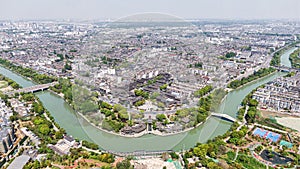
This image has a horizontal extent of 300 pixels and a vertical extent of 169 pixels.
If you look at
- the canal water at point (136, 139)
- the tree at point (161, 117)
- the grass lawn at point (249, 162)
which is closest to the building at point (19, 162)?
the canal water at point (136, 139)

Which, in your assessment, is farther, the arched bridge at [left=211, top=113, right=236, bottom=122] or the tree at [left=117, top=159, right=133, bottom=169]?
the arched bridge at [left=211, top=113, right=236, bottom=122]

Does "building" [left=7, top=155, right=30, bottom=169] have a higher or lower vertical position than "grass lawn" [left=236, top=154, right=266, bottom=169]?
lower

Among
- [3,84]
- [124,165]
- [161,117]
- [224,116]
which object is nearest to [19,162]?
[124,165]

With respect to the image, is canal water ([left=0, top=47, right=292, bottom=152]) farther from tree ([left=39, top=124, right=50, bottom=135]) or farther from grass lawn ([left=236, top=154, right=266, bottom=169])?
grass lawn ([left=236, top=154, right=266, bottom=169])

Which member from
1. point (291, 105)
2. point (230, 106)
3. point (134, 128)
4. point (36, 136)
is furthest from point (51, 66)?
point (291, 105)

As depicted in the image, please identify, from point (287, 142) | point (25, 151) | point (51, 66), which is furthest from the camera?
point (51, 66)

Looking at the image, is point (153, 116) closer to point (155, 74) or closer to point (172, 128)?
point (172, 128)

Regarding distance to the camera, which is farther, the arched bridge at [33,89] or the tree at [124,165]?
the arched bridge at [33,89]

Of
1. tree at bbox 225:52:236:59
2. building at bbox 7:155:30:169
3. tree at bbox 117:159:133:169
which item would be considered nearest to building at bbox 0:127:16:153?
building at bbox 7:155:30:169

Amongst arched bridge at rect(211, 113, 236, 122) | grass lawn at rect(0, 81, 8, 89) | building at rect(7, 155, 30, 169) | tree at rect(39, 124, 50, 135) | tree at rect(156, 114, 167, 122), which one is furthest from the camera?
grass lawn at rect(0, 81, 8, 89)

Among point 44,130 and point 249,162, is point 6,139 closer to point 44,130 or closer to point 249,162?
point 44,130

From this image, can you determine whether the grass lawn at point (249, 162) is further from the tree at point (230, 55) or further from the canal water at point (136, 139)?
the tree at point (230, 55)
